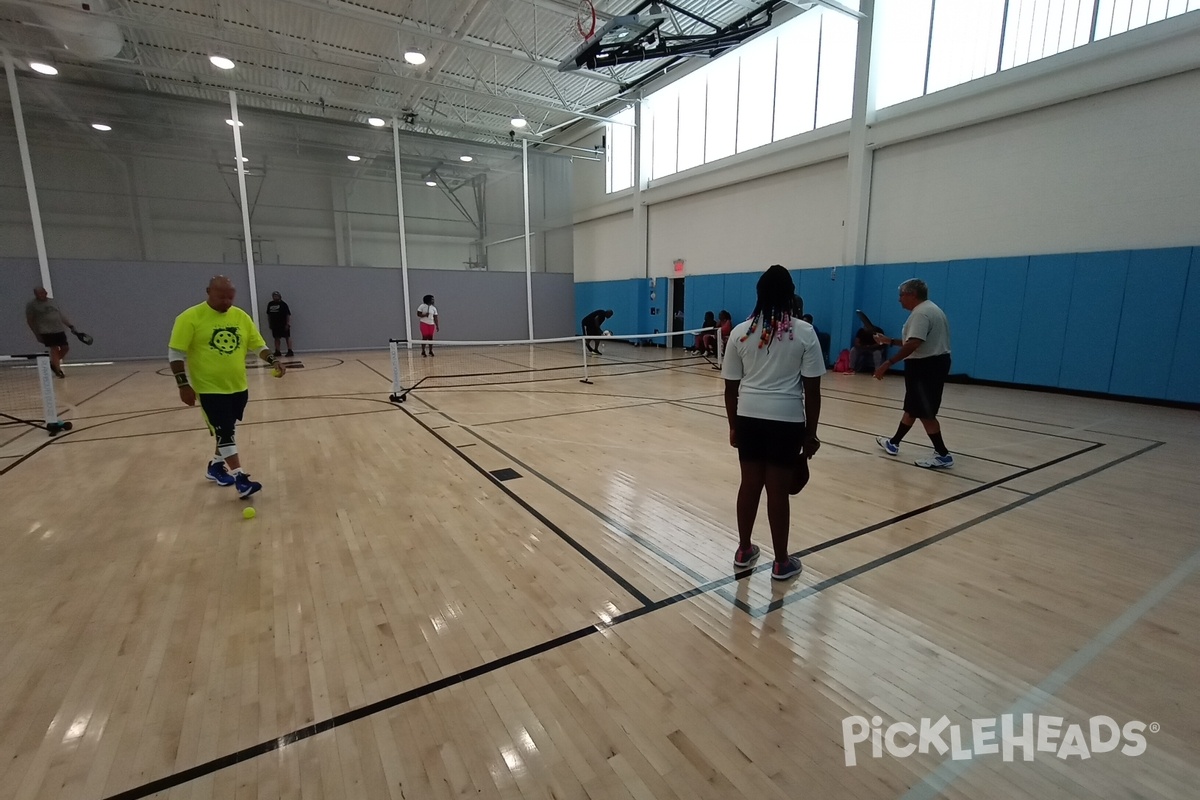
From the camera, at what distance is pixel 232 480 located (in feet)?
15.9

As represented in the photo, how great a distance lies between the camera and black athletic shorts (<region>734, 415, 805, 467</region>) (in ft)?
9.37

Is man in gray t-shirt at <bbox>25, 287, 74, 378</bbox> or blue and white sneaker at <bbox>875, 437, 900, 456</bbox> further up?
man in gray t-shirt at <bbox>25, 287, 74, 378</bbox>

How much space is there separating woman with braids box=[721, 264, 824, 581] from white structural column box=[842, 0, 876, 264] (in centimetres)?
1121

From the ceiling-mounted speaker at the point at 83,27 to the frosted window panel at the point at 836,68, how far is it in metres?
15.4

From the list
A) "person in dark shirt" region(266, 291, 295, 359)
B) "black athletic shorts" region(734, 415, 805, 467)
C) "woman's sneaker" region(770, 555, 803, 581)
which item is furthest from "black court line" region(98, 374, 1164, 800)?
"person in dark shirt" region(266, 291, 295, 359)

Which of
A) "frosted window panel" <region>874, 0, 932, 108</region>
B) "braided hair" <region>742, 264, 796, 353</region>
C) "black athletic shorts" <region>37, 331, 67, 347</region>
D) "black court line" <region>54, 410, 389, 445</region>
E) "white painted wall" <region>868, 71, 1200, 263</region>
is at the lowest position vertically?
"black court line" <region>54, 410, 389, 445</region>

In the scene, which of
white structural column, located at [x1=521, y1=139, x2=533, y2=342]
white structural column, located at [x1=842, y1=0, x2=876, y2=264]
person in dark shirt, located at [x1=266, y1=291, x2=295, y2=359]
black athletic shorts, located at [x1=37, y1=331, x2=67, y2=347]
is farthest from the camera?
white structural column, located at [x1=521, y1=139, x2=533, y2=342]

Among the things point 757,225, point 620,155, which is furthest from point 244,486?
point 620,155

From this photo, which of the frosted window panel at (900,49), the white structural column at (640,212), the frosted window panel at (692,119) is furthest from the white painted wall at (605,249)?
the frosted window panel at (900,49)

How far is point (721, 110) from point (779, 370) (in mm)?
15694

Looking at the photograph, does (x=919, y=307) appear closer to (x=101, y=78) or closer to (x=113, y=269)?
(x=113, y=269)

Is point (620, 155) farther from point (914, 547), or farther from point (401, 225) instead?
point (914, 547)

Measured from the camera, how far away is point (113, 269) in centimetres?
1490

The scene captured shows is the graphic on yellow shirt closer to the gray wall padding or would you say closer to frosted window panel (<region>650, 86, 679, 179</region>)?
the gray wall padding
